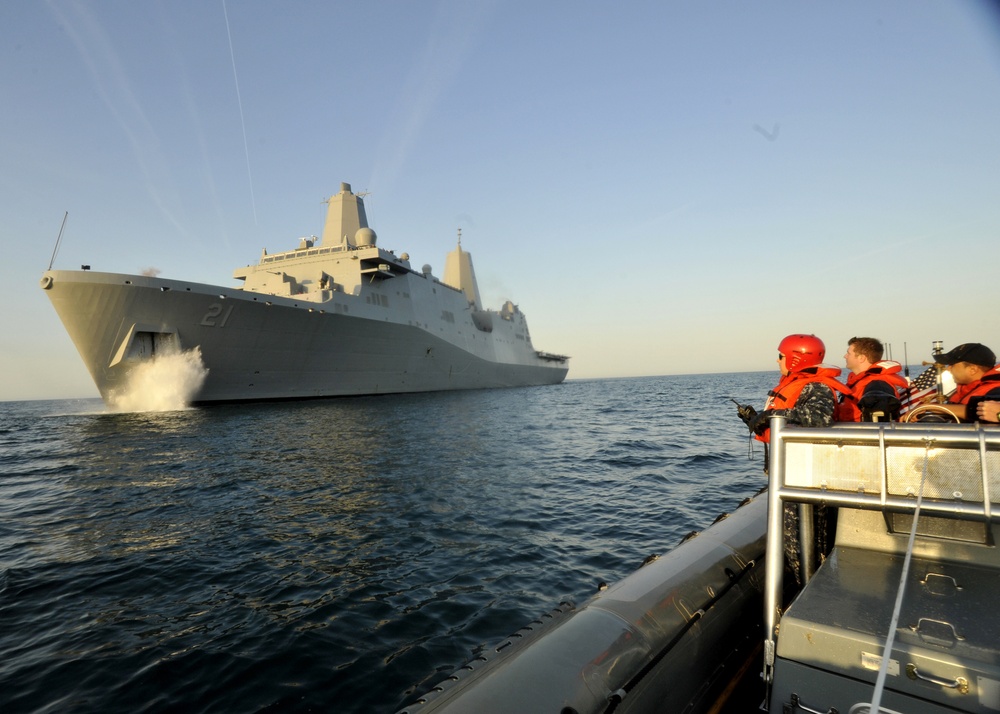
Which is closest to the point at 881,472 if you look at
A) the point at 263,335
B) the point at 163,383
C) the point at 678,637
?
the point at 678,637

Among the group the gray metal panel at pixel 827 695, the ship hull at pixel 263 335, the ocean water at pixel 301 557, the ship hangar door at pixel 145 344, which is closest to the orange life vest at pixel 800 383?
the gray metal panel at pixel 827 695

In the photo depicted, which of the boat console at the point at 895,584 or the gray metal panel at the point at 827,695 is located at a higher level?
the boat console at the point at 895,584

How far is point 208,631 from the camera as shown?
12.4ft

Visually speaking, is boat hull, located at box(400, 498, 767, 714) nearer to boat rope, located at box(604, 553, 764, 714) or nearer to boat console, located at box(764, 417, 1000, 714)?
boat rope, located at box(604, 553, 764, 714)

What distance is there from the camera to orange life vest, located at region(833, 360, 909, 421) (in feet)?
9.87

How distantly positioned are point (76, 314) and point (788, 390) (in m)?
25.0

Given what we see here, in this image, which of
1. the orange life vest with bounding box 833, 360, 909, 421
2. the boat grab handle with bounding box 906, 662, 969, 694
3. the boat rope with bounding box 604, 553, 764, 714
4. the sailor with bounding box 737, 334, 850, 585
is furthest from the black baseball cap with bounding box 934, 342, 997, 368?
the boat grab handle with bounding box 906, 662, 969, 694

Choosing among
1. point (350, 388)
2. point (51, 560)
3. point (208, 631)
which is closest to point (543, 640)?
point (208, 631)

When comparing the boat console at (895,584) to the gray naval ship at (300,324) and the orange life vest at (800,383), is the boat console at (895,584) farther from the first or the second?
the gray naval ship at (300,324)

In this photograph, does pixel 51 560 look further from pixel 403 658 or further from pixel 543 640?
pixel 543 640

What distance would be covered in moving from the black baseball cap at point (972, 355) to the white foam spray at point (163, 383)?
25052mm

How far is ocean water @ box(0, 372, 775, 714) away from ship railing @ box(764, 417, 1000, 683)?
2604mm

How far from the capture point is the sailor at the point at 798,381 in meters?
2.32

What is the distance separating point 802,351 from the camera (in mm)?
3047
